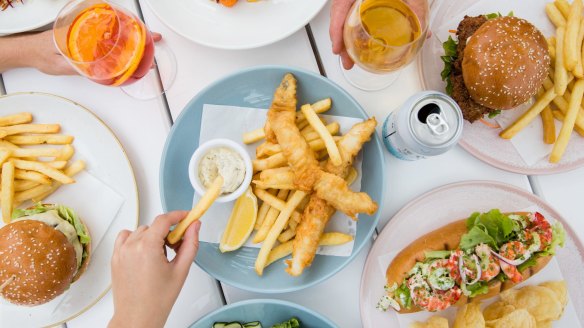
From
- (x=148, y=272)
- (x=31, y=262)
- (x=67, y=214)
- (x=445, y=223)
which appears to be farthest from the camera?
(x=445, y=223)

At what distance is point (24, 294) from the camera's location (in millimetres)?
1270

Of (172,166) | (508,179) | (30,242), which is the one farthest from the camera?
(508,179)

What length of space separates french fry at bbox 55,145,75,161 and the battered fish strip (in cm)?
70

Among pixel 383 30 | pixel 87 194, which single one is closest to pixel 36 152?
pixel 87 194

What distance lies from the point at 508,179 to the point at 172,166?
1057 millimetres

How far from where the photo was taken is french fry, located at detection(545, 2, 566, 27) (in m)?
1.44

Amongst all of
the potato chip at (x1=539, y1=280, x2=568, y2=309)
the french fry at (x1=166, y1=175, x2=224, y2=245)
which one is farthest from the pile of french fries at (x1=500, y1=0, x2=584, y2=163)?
the french fry at (x1=166, y1=175, x2=224, y2=245)

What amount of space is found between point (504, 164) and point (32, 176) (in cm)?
139

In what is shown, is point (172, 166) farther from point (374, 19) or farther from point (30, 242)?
point (374, 19)

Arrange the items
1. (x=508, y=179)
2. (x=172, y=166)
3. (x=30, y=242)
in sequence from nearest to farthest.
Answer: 1. (x=30, y=242)
2. (x=172, y=166)
3. (x=508, y=179)

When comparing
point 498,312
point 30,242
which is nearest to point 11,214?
point 30,242

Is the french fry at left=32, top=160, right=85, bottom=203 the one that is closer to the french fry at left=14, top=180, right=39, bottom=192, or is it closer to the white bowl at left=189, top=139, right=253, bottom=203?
the french fry at left=14, top=180, right=39, bottom=192

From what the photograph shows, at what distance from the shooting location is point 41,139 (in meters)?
1.39

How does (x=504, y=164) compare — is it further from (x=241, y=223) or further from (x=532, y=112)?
(x=241, y=223)
